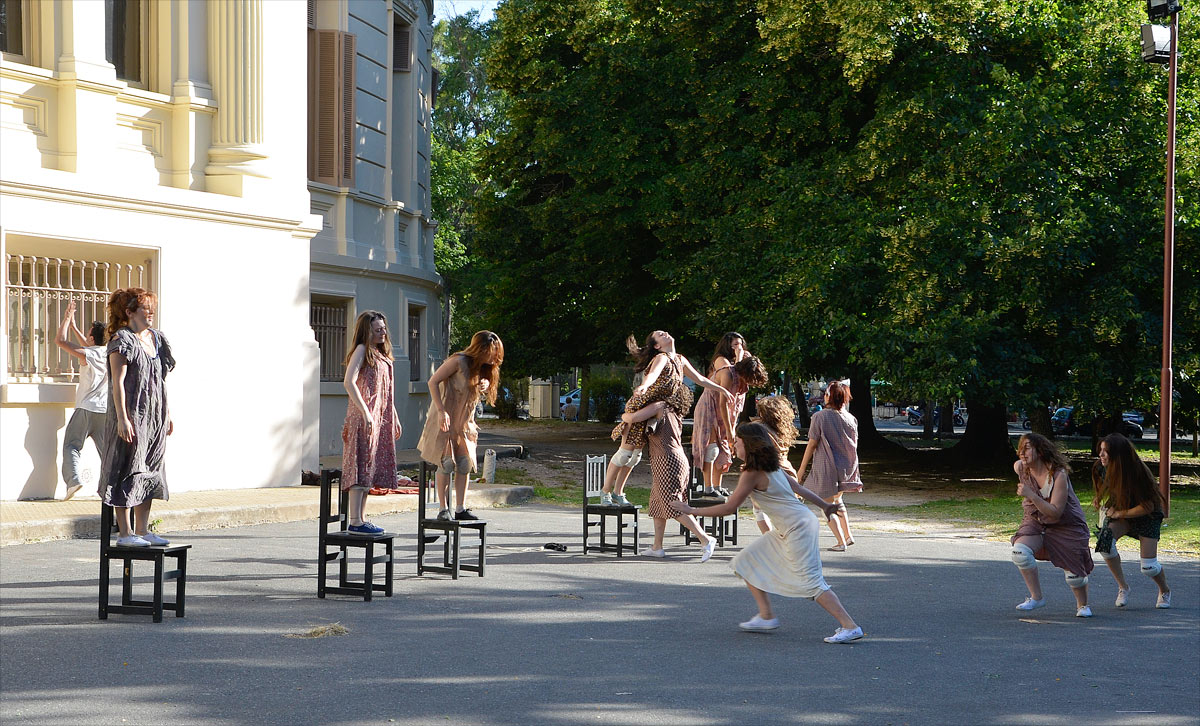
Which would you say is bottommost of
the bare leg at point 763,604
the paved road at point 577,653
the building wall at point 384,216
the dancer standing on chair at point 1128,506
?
the paved road at point 577,653

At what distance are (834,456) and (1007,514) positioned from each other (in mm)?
5681

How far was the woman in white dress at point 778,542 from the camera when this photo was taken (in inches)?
284

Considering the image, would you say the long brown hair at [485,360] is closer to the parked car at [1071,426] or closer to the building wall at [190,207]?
the building wall at [190,207]

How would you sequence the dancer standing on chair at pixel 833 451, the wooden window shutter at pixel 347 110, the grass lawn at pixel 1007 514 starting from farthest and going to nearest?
1. the wooden window shutter at pixel 347 110
2. the grass lawn at pixel 1007 514
3. the dancer standing on chair at pixel 833 451

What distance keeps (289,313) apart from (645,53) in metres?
13.2

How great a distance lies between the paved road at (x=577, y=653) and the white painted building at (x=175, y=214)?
348 cm

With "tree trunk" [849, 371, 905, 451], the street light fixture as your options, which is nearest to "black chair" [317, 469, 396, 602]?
the street light fixture

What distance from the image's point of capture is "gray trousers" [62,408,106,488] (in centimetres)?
1237

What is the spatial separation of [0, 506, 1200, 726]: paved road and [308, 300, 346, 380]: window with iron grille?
9.63 meters

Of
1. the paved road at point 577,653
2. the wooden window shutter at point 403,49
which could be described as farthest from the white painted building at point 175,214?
the wooden window shutter at point 403,49

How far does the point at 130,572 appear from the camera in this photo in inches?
297

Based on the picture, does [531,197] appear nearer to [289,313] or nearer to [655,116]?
[655,116]

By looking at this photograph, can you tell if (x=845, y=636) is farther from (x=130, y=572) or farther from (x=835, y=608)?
(x=130, y=572)

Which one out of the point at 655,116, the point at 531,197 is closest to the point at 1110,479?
the point at 655,116
